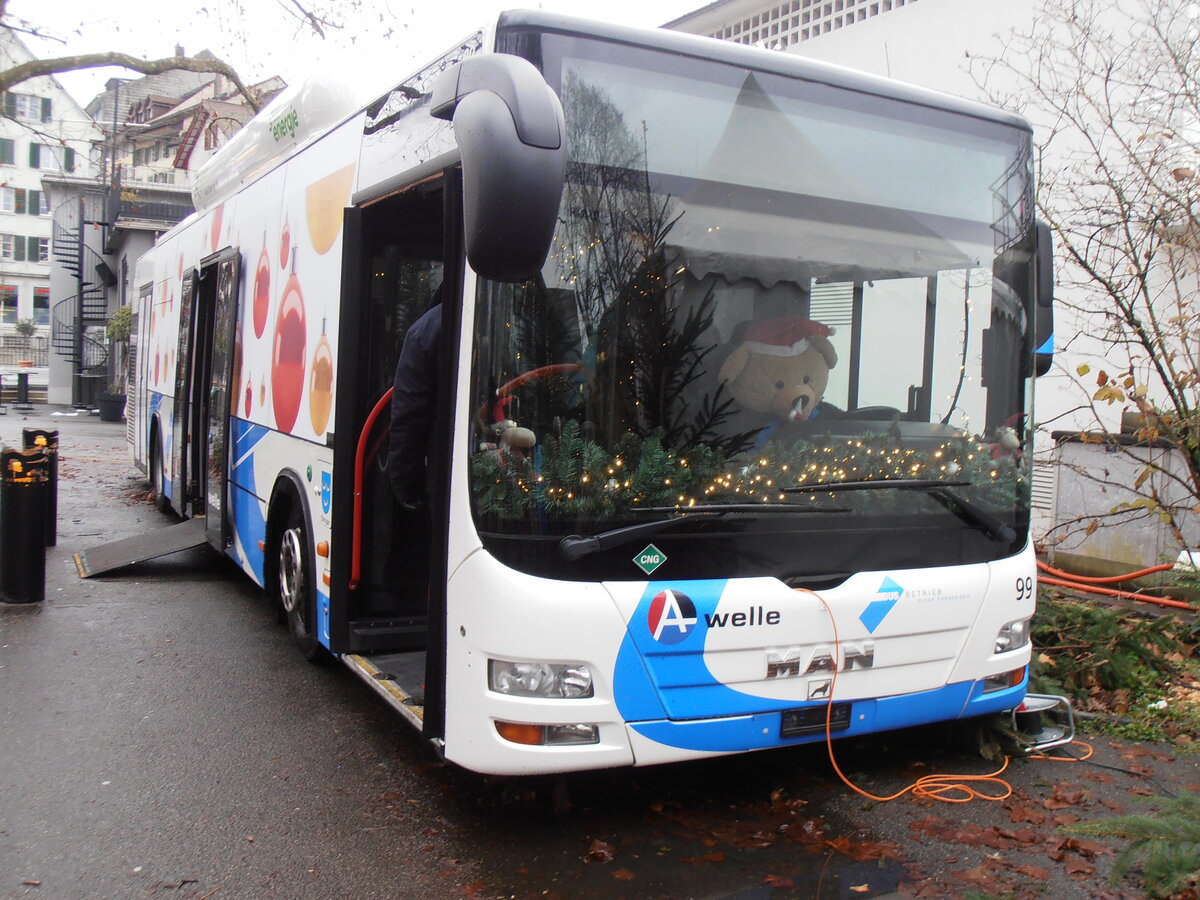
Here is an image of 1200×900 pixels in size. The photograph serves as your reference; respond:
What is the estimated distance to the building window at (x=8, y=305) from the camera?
63.9m

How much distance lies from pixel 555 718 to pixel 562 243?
1.62 m

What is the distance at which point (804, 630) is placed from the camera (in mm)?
3979

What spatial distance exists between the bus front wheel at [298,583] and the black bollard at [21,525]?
2391 mm

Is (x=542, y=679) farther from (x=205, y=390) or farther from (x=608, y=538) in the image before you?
(x=205, y=390)

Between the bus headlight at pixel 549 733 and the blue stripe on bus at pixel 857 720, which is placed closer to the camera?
the bus headlight at pixel 549 733

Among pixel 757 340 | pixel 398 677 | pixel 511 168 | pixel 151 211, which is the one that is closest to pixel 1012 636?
pixel 757 340

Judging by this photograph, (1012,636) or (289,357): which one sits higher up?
(289,357)

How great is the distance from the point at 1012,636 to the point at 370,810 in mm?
2737

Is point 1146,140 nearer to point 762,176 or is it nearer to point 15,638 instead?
point 762,176

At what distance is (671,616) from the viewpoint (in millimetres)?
3770

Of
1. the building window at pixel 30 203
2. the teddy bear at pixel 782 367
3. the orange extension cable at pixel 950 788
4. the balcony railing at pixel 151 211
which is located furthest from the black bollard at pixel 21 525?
the building window at pixel 30 203

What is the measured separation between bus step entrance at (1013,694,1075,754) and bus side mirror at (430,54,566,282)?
10.7 ft

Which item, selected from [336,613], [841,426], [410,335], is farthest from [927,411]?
[336,613]

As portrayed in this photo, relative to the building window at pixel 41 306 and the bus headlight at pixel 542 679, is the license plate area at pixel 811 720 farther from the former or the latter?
the building window at pixel 41 306
